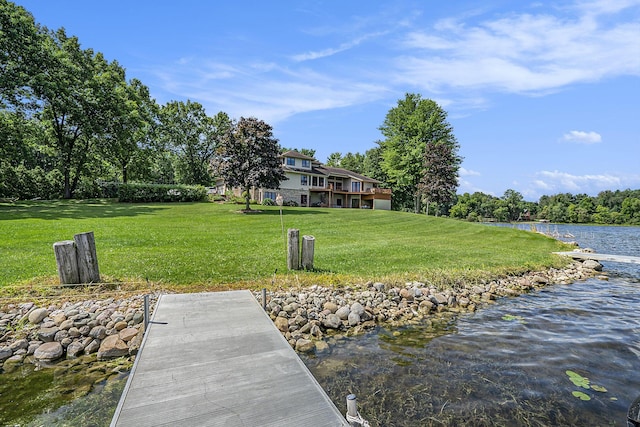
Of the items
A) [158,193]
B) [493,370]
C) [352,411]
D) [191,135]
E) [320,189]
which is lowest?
[493,370]

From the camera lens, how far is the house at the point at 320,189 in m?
37.7

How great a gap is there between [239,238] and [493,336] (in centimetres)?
1136

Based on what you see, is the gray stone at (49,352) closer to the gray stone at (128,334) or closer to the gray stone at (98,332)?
the gray stone at (98,332)

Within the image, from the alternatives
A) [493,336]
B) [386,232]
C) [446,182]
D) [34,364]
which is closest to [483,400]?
[493,336]

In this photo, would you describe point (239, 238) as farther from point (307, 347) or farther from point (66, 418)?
point (66, 418)

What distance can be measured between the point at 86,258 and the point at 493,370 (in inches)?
351

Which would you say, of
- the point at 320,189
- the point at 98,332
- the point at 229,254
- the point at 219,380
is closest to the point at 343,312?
the point at 219,380

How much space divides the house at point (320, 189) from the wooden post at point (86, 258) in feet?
89.0

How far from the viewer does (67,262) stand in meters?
7.00

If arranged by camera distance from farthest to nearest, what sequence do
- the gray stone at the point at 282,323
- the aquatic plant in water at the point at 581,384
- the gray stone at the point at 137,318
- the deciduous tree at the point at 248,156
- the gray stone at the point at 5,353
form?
the deciduous tree at the point at 248,156 → the gray stone at the point at 282,323 → the gray stone at the point at 137,318 → the gray stone at the point at 5,353 → the aquatic plant in water at the point at 581,384

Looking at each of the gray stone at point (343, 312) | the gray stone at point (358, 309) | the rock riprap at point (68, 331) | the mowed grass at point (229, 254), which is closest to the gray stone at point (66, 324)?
the rock riprap at point (68, 331)

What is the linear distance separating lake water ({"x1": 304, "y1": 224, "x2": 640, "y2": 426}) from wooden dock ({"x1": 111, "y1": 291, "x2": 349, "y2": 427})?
125 centimetres

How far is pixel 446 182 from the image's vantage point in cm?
3775

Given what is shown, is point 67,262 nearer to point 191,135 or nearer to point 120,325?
point 120,325
